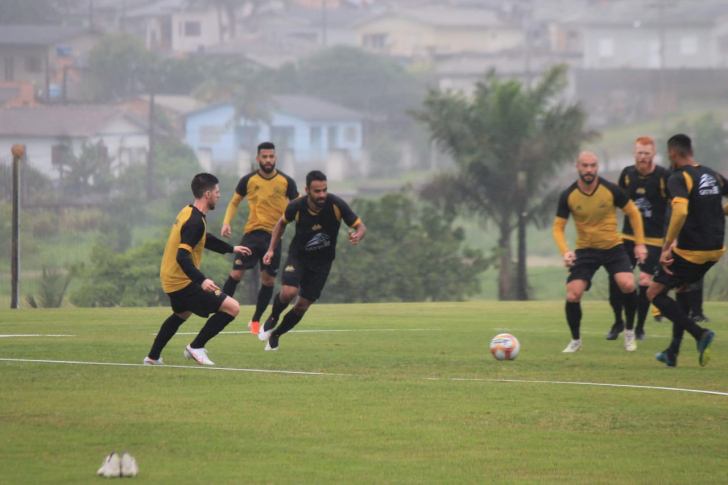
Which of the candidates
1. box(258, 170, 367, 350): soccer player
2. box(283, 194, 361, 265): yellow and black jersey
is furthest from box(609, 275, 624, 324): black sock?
box(283, 194, 361, 265): yellow and black jersey

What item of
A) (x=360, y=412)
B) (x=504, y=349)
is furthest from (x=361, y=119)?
(x=360, y=412)

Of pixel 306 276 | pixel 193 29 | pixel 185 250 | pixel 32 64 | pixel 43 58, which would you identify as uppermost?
pixel 193 29

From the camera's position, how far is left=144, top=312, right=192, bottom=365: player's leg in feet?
37.8

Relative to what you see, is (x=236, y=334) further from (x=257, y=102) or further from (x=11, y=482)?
(x=257, y=102)

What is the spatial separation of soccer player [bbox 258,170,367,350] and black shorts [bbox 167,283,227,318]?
1705 millimetres

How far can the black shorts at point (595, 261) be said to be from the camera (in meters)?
13.5

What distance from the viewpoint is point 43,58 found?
335 feet

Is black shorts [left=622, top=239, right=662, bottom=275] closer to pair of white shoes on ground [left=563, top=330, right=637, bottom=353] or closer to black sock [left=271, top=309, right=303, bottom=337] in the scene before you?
pair of white shoes on ground [left=563, top=330, right=637, bottom=353]

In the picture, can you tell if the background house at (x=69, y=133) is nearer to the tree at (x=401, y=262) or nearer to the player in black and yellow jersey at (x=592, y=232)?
the tree at (x=401, y=262)

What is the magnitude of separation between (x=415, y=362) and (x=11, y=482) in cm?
629

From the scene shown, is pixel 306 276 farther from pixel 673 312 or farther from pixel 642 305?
pixel 642 305

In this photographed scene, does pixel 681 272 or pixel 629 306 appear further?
pixel 629 306

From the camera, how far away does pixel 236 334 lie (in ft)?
50.6

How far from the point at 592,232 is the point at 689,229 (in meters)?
1.85
